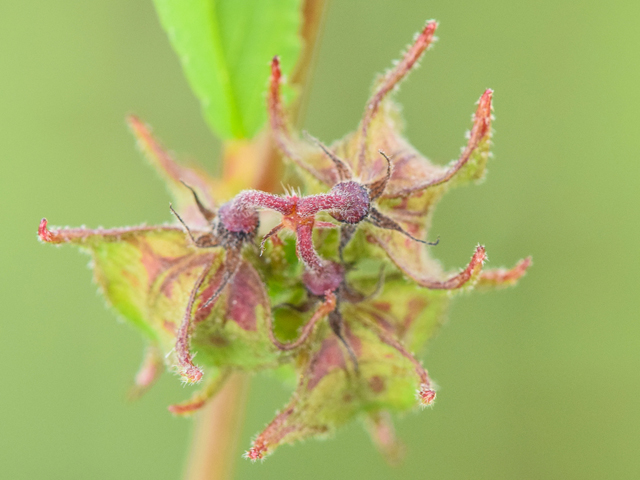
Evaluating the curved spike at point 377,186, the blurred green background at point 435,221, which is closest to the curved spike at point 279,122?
the curved spike at point 377,186

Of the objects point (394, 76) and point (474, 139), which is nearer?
point (474, 139)

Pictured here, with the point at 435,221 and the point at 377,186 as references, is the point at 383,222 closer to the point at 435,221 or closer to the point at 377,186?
the point at 377,186

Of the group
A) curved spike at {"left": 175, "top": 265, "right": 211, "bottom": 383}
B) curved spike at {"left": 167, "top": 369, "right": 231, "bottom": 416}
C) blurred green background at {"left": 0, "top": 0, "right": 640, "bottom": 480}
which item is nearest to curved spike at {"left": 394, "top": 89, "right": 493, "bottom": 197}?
curved spike at {"left": 175, "top": 265, "right": 211, "bottom": 383}

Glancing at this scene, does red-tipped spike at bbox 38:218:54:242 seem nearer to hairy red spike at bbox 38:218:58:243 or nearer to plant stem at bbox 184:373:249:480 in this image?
hairy red spike at bbox 38:218:58:243

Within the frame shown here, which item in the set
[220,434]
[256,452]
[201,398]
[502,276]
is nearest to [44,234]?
[201,398]

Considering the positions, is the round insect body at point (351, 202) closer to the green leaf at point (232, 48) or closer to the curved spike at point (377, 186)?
the curved spike at point (377, 186)

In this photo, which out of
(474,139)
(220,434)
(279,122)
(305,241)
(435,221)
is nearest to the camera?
(305,241)

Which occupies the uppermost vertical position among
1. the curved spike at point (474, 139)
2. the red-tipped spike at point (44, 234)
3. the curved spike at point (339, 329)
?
the curved spike at point (474, 139)
